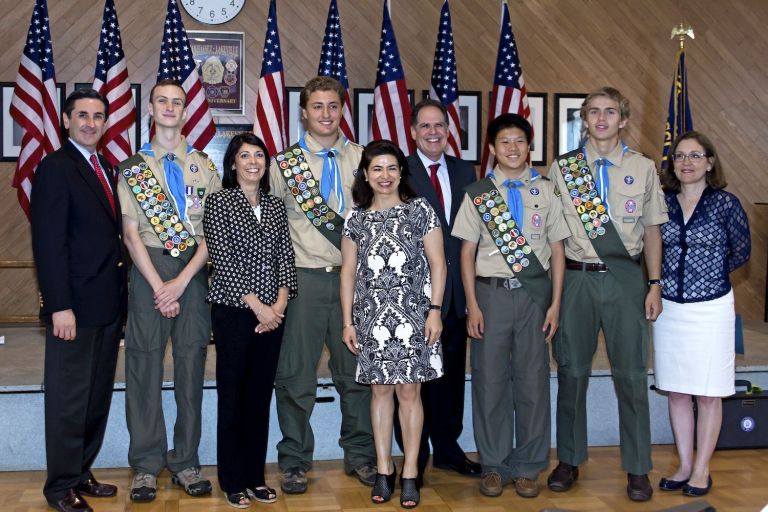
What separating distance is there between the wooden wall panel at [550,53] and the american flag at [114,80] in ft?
2.21

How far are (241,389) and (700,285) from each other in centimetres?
178

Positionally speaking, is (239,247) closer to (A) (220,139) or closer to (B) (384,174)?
(B) (384,174)

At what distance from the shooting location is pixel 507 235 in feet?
10.8

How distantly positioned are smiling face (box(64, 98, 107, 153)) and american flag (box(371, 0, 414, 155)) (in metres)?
2.48

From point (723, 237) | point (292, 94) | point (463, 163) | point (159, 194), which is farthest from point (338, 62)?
Result: point (723, 237)

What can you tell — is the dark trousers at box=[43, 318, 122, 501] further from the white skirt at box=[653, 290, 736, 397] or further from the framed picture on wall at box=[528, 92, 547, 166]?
the framed picture on wall at box=[528, 92, 547, 166]

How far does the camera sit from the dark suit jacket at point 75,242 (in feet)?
9.66

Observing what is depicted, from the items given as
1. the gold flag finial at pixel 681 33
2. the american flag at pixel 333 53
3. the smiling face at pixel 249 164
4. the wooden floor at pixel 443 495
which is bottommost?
the wooden floor at pixel 443 495

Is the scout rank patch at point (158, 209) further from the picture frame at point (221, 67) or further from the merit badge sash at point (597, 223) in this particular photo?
the picture frame at point (221, 67)

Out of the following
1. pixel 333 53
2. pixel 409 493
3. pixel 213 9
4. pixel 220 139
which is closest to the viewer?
pixel 409 493

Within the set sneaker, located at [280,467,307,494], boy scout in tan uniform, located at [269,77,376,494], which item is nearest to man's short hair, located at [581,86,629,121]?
boy scout in tan uniform, located at [269,77,376,494]

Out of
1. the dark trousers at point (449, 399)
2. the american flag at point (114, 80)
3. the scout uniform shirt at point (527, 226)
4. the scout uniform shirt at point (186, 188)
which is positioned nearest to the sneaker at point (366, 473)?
the dark trousers at point (449, 399)

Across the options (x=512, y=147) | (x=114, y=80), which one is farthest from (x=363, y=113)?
(x=512, y=147)

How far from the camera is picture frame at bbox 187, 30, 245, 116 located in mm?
6215
